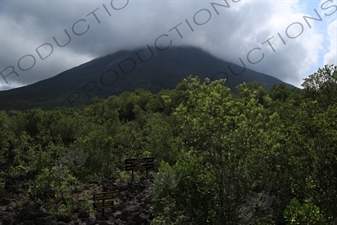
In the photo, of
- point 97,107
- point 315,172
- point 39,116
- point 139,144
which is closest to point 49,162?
point 139,144

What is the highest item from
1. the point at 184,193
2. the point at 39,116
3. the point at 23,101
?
the point at 23,101

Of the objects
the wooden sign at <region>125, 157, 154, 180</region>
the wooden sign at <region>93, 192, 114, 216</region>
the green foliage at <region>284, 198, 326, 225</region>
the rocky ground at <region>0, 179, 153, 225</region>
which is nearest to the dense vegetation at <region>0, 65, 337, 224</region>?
the green foliage at <region>284, 198, 326, 225</region>

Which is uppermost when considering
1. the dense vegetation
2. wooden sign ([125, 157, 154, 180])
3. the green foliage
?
wooden sign ([125, 157, 154, 180])

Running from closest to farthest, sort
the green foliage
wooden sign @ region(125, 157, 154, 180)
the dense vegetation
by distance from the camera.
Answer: the green foliage → the dense vegetation → wooden sign @ region(125, 157, 154, 180)

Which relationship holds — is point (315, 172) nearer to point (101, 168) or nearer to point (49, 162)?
point (101, 168)

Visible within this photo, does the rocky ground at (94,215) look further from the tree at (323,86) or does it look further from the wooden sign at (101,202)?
the tree at (323,86)

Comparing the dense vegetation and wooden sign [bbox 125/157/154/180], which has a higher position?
wooden sign [bbox 125/157/154/180]

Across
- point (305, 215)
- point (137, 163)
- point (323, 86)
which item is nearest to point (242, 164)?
point (305, 215)

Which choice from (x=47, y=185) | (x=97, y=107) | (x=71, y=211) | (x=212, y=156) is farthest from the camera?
(x=97, y=107)

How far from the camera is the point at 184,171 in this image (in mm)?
8602

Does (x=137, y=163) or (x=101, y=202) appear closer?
(x=101, y=202)

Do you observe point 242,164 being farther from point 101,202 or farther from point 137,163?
point 137,163

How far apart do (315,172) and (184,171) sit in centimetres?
352

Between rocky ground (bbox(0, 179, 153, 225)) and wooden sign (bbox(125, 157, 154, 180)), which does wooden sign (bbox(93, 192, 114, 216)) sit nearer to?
rocky ground (bbox(0, 179, 153, 225))
